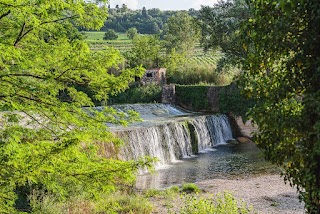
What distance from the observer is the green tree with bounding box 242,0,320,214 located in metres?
4.03

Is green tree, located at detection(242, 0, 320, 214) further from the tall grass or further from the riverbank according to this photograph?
the tall grass

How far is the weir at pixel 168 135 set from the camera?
639 inches

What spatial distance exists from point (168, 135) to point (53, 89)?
1403cm

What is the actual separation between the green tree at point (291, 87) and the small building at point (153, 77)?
2584cm

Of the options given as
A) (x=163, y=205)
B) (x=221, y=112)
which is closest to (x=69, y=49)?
(x=163, y=205)

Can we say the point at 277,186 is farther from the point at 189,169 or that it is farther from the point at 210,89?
the point at 210,89

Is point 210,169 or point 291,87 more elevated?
point 291,87

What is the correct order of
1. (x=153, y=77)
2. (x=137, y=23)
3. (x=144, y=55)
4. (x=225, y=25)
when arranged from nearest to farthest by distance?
1. (x=225, y=25)
2. (x=153, y=77)
3. (x=144, y=55)
4. (x=137, y=23)

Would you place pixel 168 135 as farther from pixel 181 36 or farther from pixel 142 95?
pixel 181 36

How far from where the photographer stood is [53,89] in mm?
4707

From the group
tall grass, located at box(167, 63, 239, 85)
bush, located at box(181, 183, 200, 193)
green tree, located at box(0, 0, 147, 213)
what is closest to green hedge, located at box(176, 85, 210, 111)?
tall grass, located at box(167, 63, 239, 85)

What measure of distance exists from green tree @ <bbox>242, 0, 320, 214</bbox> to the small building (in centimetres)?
2584

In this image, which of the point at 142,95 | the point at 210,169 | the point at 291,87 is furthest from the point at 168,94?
the point at 291,87

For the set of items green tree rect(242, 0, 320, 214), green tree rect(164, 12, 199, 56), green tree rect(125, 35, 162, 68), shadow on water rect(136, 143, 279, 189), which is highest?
green tree rect(164, 12, 199, 56)
